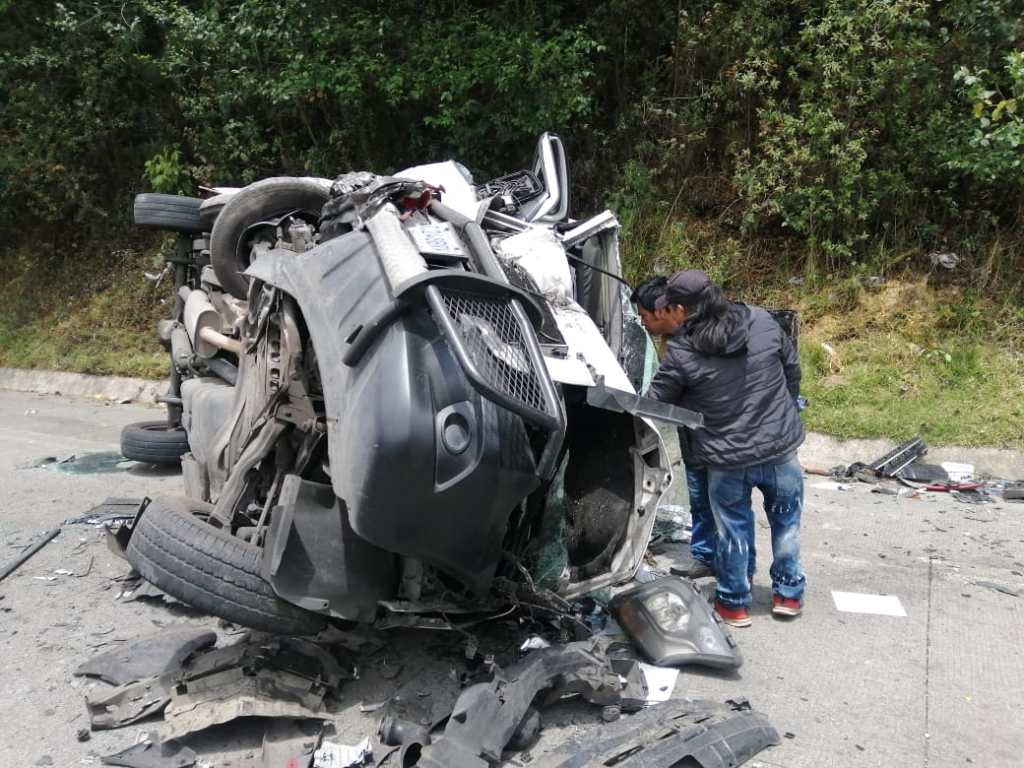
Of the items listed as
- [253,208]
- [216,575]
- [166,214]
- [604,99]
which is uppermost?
[604,99]

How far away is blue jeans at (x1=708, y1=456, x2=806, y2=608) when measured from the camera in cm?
394

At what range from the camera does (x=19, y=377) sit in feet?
35.2

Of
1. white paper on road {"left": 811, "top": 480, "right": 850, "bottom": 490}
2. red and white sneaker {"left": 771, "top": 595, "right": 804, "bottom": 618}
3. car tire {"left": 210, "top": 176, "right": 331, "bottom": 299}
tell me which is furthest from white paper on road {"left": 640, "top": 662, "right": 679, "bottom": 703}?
white paper on road {"left": 811, "top": 480, "right": 850, "bottom": 490}

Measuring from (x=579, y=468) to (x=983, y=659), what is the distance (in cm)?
185

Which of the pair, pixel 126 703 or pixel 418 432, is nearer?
pixel 418 432

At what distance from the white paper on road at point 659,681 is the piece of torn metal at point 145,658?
5.70 feet

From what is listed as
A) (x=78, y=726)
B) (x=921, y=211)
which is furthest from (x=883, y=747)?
(x=921, y=211)

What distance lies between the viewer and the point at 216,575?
3.03 m

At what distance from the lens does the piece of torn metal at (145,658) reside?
3.41 metres

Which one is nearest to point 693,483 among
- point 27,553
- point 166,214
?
point 27,553

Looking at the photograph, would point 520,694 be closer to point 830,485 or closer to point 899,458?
point 830,485

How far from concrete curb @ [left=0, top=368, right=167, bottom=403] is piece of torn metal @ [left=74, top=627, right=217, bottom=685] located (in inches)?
232

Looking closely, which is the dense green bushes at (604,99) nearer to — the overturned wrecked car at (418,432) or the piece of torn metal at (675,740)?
the overturned wrecked car at (418,432)

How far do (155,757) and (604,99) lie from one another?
8865 millimetres
